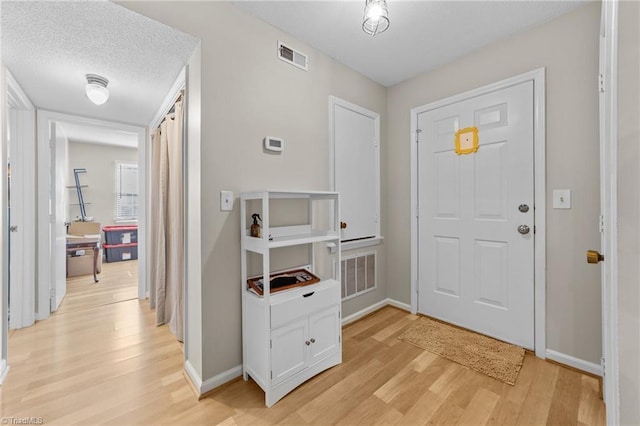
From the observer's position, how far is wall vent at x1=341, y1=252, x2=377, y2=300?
8.16 feet

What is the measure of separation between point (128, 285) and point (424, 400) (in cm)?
394

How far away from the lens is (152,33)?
154 cm

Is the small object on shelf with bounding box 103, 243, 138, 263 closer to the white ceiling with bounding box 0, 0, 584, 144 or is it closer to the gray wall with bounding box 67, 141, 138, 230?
the gray wall with bounding box 67, 141, 138, 230

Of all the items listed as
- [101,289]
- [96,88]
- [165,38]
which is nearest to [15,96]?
[96,88]

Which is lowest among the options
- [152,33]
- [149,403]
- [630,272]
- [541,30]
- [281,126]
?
[149,403]

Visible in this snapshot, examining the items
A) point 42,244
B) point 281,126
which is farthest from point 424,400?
point 42,244

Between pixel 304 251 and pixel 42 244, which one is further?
pixel 42 244

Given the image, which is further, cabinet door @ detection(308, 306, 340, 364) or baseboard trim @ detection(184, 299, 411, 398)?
cabinet door @ detection(308, 306, 340, 364)

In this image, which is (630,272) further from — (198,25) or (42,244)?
(42,244)

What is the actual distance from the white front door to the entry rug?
114 millimetres

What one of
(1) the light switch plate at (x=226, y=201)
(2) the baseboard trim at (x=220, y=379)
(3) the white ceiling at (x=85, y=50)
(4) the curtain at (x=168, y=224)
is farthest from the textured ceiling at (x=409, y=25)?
(2) the baseboard trim at (x=220, y=379)

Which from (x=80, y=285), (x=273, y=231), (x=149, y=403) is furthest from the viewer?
(x=80, y=285)

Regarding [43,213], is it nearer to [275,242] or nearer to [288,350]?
[275,242]

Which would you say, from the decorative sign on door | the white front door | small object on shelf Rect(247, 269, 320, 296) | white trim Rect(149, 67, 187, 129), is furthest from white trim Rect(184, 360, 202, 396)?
the decorative sign on door
